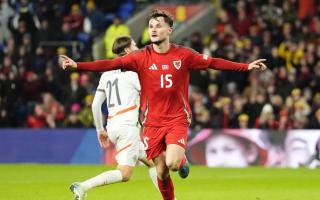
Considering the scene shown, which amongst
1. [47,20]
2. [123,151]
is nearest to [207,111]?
[47,20]

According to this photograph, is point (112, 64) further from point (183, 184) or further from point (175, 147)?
point (183, 184)

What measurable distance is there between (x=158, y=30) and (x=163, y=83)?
0.59 m

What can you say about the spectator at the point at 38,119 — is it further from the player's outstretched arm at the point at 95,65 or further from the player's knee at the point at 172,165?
the player's knee at the point at 172,165

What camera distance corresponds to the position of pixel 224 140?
21719mm

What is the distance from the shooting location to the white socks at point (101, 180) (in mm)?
11609

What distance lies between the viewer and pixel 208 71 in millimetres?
23828

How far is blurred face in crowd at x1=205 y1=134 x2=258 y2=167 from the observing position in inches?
Result: 851

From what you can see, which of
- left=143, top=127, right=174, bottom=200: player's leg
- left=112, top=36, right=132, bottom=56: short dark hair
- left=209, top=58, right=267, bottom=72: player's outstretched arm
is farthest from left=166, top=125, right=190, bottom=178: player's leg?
left=112, top=36, right=132, bottom=56: short dark hair

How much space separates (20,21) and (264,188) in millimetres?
12533

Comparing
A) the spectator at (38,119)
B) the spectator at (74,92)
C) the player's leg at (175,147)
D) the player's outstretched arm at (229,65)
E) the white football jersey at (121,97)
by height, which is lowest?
the spectator at (38,119)

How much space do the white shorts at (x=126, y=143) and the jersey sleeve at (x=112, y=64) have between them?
1.35 metres

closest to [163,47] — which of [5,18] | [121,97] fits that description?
[121,97]

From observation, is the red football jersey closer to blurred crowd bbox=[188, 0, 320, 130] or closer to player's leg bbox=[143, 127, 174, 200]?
player's leg bbox=[143, 127, 174, 200]

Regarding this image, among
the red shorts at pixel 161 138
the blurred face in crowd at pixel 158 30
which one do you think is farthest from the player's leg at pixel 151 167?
the blurred face in crowd at pixel 158 30
